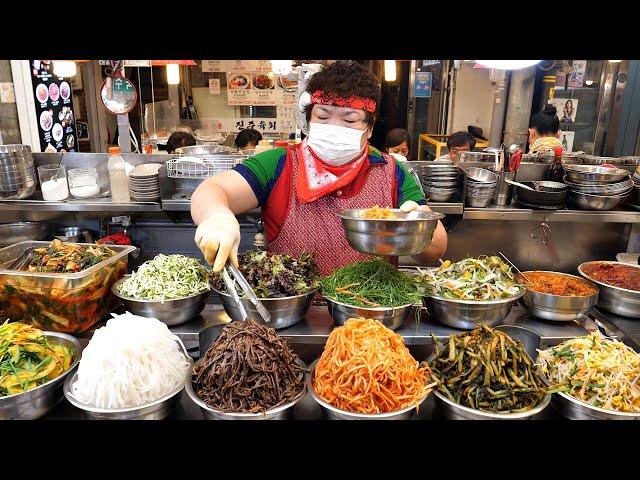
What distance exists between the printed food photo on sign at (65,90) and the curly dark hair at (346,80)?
6.92 metres

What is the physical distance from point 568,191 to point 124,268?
3.50 metres

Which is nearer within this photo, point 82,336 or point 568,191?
point 82,336

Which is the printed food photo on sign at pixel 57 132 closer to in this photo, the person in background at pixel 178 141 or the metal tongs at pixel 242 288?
the person in background at pixel 178 141

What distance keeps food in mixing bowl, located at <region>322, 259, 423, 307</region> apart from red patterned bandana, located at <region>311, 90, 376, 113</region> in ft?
2.77

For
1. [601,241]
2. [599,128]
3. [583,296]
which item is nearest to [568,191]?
[601,241]

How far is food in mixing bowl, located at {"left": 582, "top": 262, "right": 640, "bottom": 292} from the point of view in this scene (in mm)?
2773

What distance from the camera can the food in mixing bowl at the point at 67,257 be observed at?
2350 mm

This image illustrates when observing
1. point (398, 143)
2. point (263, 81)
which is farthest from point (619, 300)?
point (263, 81)

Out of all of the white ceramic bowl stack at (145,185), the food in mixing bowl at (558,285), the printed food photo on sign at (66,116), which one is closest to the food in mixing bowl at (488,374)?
the food in mixing bowl at (558,285)

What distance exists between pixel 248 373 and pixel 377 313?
68 cm

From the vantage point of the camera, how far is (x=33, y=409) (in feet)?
5.58

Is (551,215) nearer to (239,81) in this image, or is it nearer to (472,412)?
(472,412)

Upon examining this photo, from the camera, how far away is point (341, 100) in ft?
8.41
